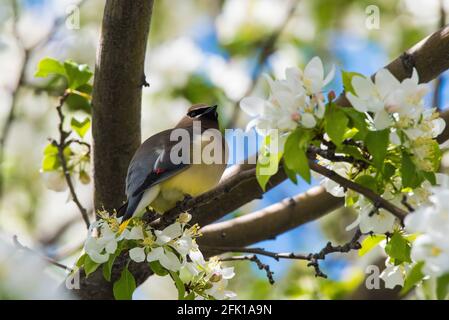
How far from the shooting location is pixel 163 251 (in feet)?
11.0

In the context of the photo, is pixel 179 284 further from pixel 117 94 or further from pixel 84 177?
pixel 84 177

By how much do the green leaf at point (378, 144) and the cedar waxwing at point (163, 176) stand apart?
1.32 metres

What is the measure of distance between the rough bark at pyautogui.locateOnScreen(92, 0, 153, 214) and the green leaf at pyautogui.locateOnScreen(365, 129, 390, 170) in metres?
1.50

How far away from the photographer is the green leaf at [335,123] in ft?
9.41

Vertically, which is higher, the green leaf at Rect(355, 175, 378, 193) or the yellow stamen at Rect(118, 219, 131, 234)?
the green leaf at Rect(355, 175, 378, 193)

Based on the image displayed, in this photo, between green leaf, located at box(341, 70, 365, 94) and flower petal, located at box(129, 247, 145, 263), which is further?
flower petal, located at box(129, 247, 145, 263)

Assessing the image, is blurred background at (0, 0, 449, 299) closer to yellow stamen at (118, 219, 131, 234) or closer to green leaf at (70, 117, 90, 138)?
green leaf at (70, 117, 90, 138)

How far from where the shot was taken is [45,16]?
6934 millimetres

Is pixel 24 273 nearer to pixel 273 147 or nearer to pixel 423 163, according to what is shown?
pixel 273 147

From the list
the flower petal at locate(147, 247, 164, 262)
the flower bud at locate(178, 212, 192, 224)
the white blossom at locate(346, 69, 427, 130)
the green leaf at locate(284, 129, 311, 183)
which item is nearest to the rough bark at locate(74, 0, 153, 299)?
the flower bud at locate(178, 212, 192, 224)

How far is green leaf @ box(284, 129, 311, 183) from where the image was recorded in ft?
9.39

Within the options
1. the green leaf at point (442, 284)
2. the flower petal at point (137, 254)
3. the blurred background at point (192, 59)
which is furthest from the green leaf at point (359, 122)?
the blurred background at point (192, 59)

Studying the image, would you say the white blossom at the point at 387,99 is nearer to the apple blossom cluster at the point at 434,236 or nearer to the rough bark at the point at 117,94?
the apple blossom cluster at the point at 434,236

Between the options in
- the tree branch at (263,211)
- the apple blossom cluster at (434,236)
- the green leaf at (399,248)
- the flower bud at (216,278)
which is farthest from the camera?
the tree branch at (263,211)
